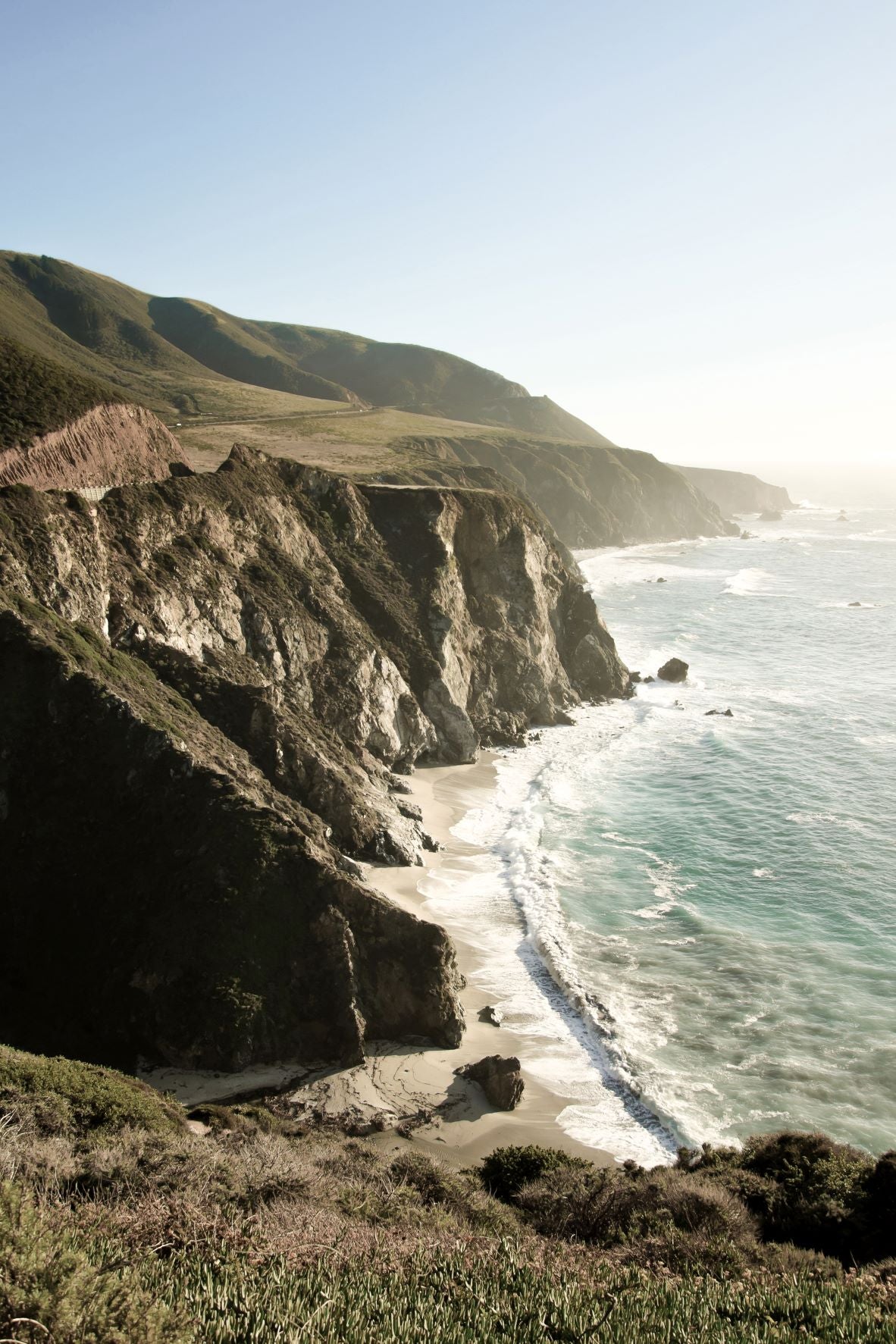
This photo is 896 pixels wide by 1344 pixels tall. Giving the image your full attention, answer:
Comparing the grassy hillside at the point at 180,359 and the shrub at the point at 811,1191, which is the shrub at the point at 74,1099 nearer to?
the shrub at the point at 811,1191

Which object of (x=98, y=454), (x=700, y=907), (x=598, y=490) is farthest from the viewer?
(x=598, y=490)

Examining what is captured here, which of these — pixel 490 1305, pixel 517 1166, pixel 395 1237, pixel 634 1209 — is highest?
pixel 490 1305

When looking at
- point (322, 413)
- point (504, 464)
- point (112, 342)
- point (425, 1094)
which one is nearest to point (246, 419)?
point (322, 413)

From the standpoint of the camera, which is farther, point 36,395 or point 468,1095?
point 36,395

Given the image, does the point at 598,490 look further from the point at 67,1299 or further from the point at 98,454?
the point at 67,1299

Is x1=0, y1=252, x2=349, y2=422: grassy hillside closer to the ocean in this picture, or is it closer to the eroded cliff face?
the eroded cliff face

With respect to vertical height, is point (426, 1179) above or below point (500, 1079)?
above

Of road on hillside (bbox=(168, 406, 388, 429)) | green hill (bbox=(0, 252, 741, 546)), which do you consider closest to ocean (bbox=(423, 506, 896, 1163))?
green hill (bbox=(0, 252, 741, 546))
